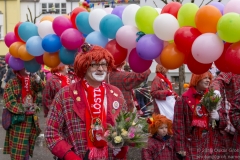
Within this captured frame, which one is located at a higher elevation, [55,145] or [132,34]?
[132,34]

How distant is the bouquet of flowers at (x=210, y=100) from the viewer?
16.0ft

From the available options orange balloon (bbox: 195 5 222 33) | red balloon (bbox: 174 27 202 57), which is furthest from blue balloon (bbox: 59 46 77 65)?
orange balloon (bbox: 195 5 222 33)

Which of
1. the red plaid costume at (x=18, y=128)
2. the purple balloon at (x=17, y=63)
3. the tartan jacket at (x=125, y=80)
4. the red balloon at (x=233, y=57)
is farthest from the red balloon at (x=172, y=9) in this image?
the red plaid costume at (x=18, y=128)

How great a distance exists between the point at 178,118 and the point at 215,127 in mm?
439

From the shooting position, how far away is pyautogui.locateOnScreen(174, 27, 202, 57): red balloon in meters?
4.16

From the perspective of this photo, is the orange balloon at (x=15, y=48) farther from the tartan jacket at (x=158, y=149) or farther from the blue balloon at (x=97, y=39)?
the tartan jacket at (x=158, y=149)

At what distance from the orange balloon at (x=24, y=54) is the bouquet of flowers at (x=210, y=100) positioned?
233 centimetres

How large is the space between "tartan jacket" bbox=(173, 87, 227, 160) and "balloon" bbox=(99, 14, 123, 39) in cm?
119

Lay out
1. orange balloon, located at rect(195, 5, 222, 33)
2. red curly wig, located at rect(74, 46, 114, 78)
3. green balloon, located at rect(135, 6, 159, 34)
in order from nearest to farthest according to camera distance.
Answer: red curly wig, located at rect(74, 46, 114, 78), orange balloon, located at rect(195, 5, 222, 33), green balloon, located at rect(135, 6, 159, 34)

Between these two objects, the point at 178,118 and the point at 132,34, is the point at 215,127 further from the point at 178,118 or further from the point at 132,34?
the point at 132,34

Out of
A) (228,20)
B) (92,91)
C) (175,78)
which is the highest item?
(228,20)

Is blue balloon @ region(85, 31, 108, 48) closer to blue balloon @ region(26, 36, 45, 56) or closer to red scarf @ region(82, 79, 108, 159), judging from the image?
blue balloon @ region(26, 36, 45, 56)

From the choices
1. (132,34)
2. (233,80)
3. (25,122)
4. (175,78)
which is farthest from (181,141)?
(175,78)

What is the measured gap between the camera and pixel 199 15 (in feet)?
13.3
